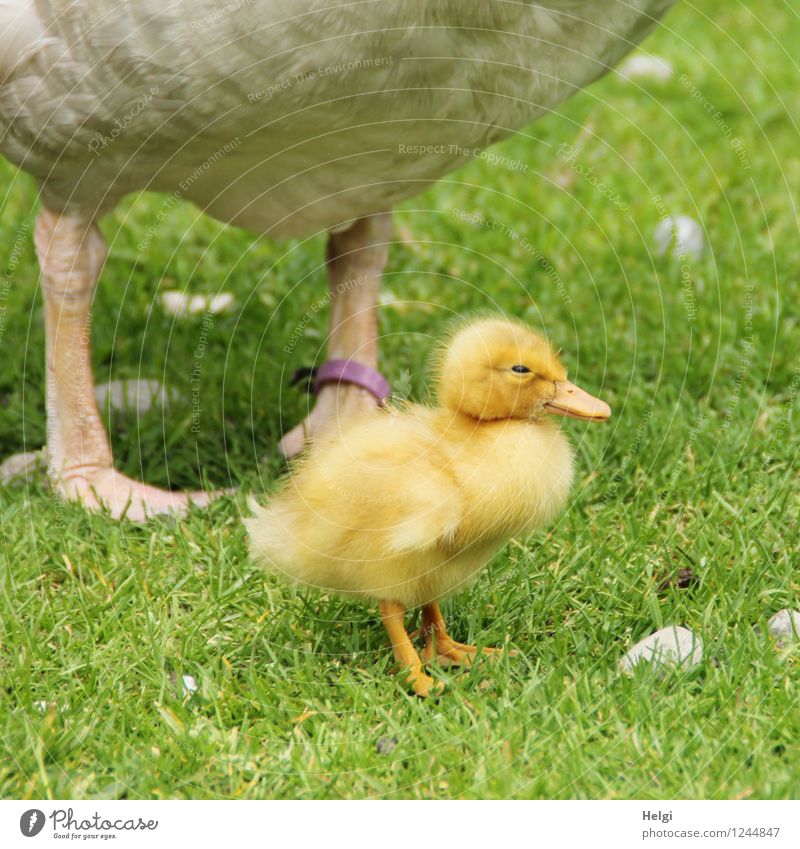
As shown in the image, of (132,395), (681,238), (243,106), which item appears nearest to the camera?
(243,106)

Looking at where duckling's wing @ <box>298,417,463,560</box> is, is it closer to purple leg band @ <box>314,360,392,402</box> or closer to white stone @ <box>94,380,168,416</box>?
purple leg band @ <box>314,360,392,402</box>

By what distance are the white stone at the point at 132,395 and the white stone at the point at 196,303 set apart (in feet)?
1.48

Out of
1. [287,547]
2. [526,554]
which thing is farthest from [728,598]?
[287,547]

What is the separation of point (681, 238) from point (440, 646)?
2.25m

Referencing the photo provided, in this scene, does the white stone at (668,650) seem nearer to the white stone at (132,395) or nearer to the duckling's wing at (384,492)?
the duckling's wing at (384,492)

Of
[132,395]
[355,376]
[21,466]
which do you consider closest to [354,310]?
[355,376]

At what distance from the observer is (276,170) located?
2740 mm

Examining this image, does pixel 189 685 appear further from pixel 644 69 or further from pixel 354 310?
pixel 644 69

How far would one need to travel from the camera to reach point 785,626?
2363 mm

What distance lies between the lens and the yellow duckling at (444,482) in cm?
209

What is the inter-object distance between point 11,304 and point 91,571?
5.00 ft

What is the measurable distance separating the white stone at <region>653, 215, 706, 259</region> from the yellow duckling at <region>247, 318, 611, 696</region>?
2.01 meters

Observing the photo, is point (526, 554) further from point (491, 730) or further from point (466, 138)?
point (466, 138)

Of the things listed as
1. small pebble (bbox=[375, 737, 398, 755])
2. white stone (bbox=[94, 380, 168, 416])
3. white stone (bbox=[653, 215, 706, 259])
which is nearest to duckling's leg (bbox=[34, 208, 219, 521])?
white stone (bbox=[94, 380, 168, 416])
